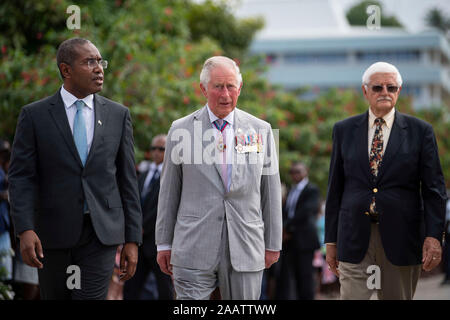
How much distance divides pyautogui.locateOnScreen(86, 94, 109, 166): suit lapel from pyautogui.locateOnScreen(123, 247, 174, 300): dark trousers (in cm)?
319

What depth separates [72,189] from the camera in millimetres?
4652

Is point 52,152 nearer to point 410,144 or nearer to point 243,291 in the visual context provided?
point 243,291

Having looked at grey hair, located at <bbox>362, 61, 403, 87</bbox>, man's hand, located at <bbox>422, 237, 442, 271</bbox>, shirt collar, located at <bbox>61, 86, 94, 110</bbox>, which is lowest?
man's hand, located at <bbox>422, 237, 442, 271</bbox>

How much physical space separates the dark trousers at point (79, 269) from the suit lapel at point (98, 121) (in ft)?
1.52

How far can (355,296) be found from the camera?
5.28 m

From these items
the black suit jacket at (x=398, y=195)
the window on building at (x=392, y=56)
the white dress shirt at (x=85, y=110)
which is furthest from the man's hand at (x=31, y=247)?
the window on building at (x=392, y=56)

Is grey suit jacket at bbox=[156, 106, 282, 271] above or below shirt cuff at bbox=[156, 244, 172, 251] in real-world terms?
above

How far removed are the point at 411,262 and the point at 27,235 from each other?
269 cm

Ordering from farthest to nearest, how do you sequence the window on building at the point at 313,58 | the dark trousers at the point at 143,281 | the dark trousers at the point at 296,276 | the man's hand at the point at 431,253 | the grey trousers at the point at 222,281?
1. the window on building at the point at 313,58
2. the dark trousers at the point at 296,276
3. the dark trousers at the point at 143,281
4. the man's hand at the point at 431,253
5. the grey trousers at the point at 222,281

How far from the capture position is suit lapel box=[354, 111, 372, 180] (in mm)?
5355

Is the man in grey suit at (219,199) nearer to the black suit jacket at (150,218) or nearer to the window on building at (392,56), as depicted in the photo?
the black suit jacket at (150,218)

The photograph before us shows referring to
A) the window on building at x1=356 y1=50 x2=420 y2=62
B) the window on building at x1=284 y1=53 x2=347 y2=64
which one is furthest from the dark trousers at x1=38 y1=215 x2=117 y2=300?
the window on building at x1=284 y1=53 x2=347 y2=64

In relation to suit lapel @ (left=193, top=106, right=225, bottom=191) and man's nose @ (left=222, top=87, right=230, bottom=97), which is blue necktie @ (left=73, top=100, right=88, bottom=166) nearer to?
suit lapel @ (left=193, top=106, right=225, bottom=191)

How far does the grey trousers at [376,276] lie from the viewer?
5250 millimetres
